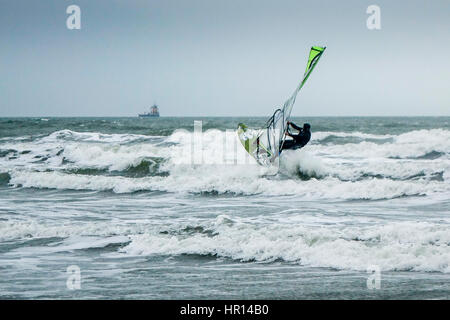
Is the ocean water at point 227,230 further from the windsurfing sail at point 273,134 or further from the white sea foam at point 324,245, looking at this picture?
the windsurfing sail at point 273,134

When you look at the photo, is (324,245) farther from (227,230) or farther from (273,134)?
(273,134)

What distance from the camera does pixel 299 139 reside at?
13961mm

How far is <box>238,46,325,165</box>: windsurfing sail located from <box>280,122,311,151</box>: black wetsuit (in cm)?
17

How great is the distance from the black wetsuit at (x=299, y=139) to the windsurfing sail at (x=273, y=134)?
→ 173 mm

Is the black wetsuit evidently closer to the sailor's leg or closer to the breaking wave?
the sailor's leg

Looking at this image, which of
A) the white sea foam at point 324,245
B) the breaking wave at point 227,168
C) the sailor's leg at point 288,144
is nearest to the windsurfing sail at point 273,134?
the sailor's leg at point 288,144

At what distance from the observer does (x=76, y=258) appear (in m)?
7.67

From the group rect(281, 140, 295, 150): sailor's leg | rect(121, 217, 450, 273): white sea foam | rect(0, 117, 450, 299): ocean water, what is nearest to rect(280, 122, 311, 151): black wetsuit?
rect(281, 140, 295, 150): sailor's leg

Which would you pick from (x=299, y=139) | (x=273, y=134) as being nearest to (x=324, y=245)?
(x=299, y=139)

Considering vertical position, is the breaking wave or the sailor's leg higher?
the sailor's leg

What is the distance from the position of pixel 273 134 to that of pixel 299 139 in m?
1.11

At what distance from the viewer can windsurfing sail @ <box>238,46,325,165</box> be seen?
1291cm

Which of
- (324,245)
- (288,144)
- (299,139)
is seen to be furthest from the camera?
(288,144)

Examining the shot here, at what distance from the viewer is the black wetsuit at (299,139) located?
13.7 meters
